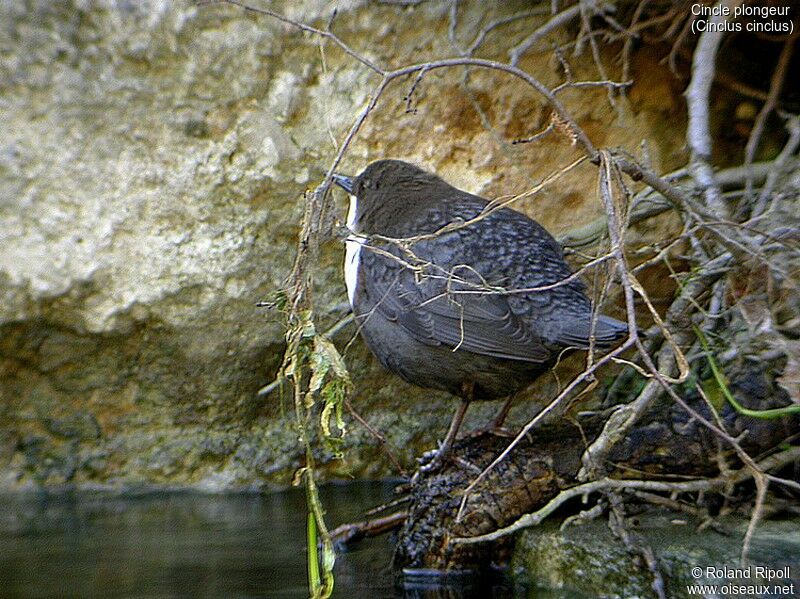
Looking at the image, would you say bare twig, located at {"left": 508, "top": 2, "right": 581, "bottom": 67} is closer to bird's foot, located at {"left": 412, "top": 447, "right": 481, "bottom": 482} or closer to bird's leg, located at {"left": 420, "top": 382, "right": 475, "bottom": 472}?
bird's leg, located at {"left": 420, "top": 382, "right": 475, "bottom": 472}

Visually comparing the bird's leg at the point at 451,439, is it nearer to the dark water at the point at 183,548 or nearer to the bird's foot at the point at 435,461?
the bird's foot at the point at 435,461

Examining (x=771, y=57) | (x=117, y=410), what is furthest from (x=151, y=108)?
(x=771, y=57)

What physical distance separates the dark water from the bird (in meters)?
0.55

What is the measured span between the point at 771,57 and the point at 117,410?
11.5 feet

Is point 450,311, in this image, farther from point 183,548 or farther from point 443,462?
point 183,548

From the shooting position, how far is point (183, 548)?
333cm

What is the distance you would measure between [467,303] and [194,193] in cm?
154

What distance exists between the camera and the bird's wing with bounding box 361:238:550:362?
3043 mm

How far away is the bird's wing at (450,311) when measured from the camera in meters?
3.04

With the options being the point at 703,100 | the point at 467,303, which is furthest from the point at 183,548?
the point at 703,100

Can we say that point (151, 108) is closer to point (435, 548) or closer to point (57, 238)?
point (57, 238)

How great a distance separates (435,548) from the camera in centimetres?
296

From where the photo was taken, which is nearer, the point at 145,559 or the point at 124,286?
the point at 145,559

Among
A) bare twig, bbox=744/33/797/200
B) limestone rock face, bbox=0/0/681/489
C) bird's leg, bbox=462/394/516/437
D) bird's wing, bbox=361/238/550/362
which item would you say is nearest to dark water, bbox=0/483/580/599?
limestone rock face, bbox=0/0/681/489
